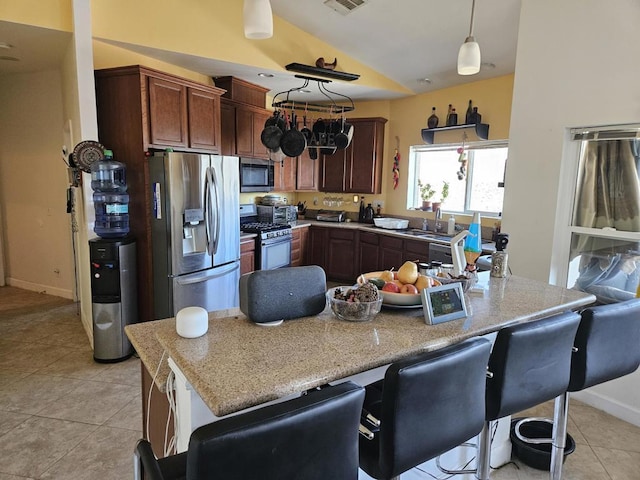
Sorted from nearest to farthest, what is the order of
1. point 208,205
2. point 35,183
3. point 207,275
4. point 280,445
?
point 280,445, point 208,205, point 207,275, point 35,183

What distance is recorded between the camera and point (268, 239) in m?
4.86

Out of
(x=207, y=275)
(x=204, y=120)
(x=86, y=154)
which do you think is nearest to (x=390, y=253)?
(x=207, y=275)

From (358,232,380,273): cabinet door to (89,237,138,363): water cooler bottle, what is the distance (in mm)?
2929

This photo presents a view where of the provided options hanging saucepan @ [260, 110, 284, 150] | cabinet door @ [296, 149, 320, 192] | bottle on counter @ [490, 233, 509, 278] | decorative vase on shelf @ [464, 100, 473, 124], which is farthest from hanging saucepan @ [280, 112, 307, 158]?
bottle on counter @ [490, 233, 509, 278]

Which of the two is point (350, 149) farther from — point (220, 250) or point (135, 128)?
point (135, 128)

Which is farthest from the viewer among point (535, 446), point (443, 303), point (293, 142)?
point (293, 142)

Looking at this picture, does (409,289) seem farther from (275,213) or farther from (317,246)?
(317,246)

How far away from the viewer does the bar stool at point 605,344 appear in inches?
63.9

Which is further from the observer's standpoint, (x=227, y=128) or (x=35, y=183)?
(x=35, y=183)

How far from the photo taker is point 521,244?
308 centimetres

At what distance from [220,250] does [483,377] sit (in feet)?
9.83

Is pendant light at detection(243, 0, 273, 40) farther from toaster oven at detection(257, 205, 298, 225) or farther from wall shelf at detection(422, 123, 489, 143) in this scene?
toaster oven at detection(257, 205, 298, 225)

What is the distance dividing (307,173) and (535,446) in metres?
4.41

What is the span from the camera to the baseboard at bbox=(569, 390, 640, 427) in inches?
104
